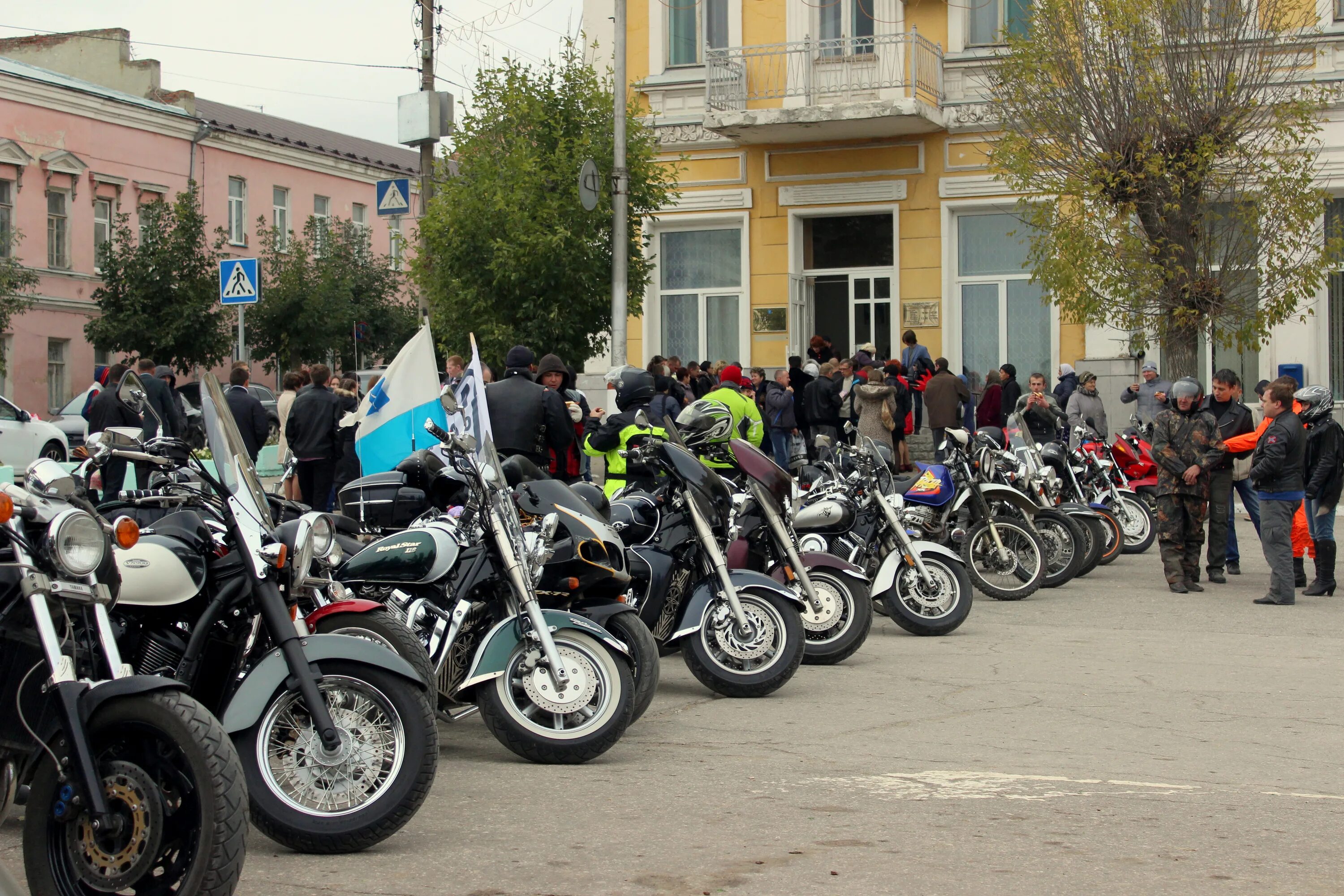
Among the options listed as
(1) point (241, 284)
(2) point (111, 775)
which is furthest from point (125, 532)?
(1) point (241, 284)

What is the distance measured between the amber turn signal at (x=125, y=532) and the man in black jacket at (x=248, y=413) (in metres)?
11.2

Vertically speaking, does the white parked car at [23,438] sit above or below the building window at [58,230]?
below

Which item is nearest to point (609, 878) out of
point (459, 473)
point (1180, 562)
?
point (459, 473)

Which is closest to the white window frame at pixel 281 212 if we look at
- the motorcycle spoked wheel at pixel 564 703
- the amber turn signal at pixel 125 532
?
the motorcycle spoked wheel at pixel 564 703

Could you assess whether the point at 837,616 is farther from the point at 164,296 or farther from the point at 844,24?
the point at 164,296

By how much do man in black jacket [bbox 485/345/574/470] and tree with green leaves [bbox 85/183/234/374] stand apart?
26.9m

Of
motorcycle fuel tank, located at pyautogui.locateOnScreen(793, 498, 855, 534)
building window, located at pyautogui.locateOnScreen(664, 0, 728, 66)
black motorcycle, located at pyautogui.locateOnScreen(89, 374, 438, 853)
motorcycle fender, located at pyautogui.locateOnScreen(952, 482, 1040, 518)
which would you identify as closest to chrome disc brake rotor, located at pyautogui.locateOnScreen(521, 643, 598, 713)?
black motorcycle, located at pyautogui.locateOnScreen(89, 374, 438, 853)

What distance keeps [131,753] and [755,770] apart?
2891 mm

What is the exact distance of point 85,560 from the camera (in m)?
4.16

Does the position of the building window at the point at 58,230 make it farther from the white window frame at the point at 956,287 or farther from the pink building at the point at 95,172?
the white window frame at the point at 956,287

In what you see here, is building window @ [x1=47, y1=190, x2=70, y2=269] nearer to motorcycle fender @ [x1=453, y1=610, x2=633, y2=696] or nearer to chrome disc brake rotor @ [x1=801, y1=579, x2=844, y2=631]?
chrome disc brake rotor @ [x1=801, y1=579, x2=844, y2=631]

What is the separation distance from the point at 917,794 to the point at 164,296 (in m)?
34.4

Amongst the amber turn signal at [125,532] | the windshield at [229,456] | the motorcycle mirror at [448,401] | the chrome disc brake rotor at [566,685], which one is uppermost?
the motorcycle mirror at [448,401]

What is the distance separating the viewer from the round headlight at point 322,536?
5.18 m
